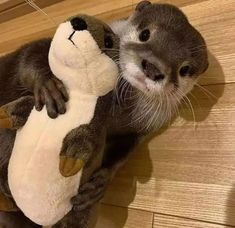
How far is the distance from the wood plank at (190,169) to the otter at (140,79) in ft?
0.27

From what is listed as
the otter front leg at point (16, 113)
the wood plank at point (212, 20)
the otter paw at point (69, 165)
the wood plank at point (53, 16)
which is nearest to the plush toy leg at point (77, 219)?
the otter paw at point (69, 165)

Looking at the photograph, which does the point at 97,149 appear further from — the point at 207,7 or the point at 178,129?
the point at 207,7

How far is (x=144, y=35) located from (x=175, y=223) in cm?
51

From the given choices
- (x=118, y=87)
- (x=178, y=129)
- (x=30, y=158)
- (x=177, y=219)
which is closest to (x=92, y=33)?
(x=118, y=87)

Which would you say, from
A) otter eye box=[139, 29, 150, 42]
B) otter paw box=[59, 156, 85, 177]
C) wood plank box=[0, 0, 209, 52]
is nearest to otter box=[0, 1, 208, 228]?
otter eye box=[139, 29, 150, 42]

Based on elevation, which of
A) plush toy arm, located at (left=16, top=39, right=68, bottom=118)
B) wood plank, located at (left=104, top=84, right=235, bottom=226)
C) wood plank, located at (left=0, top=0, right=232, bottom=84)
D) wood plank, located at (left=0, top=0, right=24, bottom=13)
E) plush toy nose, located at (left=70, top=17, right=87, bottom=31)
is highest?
plush toy nose, located at (left=70, top=17, right=87, bottom=31)

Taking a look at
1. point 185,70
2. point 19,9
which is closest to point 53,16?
point 19,9

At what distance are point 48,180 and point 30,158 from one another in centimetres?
6

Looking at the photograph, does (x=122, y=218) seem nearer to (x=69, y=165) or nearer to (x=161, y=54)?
(x=69, y=165)

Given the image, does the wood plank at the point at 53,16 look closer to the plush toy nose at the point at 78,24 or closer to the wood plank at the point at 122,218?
the plush toy nose at the point at 78,24

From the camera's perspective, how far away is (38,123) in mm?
1042

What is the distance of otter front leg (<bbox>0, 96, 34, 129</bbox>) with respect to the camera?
1.10 m

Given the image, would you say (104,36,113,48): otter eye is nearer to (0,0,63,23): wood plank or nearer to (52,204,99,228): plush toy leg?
(52,204,99,228): plush toy leg

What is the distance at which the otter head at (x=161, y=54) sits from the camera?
1040mm
